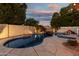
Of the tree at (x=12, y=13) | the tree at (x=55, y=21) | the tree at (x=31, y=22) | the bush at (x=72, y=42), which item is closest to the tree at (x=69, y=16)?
the tree at (x=55, y=21)

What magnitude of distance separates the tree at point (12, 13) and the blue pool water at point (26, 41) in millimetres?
254

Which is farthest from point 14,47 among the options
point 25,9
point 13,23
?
point 25,9

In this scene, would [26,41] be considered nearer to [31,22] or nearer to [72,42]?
[31,22]

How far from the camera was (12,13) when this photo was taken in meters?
3.60

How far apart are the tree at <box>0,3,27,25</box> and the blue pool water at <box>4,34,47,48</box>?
0.25 metres

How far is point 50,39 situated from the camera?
12.0 ft

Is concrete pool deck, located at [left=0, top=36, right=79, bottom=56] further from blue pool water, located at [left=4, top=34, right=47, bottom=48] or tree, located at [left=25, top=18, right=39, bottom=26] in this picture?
tree, located at [left=25, top=18, right=39, bottom=26]

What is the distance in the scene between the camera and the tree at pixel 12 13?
3582 millimetres

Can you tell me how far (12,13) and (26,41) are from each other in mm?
455

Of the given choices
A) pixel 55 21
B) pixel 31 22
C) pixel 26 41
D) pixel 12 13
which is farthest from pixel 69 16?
pixel 12 13

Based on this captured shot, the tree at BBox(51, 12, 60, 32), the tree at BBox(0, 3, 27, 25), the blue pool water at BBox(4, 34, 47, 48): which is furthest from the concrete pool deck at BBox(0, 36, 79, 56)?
the tree at BBox(0, 3, 27, 25)

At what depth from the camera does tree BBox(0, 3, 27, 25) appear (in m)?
3.58

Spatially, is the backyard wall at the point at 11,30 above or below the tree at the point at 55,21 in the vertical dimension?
→ below

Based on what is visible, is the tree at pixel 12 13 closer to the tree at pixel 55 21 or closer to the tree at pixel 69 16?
the tree at pixel 55 21
